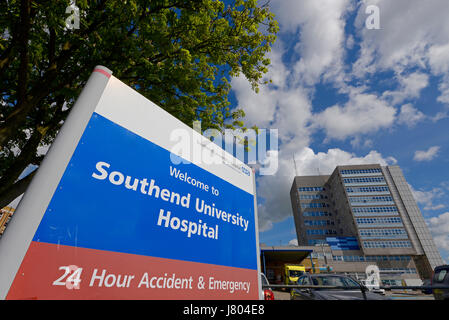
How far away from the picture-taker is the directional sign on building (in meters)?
0.93

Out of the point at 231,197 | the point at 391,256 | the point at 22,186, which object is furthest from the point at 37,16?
the point at 391,256

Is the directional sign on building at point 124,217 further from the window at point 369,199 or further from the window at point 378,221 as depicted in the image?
the window at point 369,199

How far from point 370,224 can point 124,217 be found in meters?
79.9

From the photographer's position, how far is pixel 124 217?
1257mm

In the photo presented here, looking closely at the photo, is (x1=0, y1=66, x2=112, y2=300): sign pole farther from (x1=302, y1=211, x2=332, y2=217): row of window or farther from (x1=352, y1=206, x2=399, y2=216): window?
(x1=302, y1=211, x2=332, y2=217): row of window

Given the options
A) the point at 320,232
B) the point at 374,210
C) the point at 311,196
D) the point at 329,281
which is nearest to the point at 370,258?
the point at 374,210

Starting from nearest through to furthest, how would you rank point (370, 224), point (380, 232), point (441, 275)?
point (441, 275)
point (380, 232)
point (370, 224)

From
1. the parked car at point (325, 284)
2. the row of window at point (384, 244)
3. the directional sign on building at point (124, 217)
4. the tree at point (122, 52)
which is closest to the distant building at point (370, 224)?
the row of window at point (384, 244)

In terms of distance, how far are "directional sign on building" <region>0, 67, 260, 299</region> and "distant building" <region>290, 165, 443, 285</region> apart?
6765cm

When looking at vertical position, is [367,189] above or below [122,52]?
above

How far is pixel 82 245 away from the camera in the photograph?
40.8 inches

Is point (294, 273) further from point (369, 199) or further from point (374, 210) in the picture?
point (369, 199)
